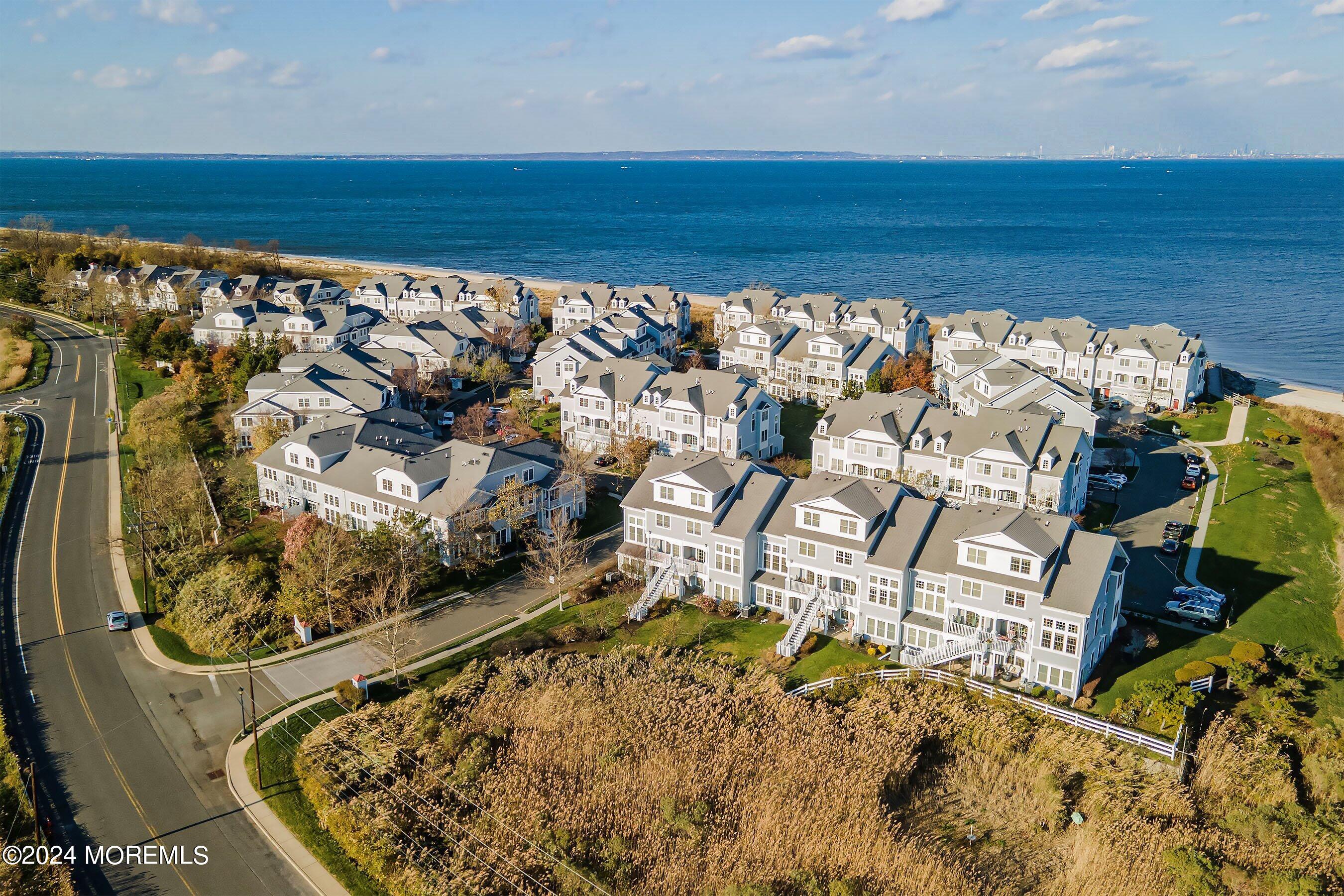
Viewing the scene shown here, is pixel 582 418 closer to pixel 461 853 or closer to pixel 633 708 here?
pixel 633 708

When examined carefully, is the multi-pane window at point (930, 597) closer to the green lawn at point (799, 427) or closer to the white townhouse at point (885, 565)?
the white townhouse at point (885, 565)

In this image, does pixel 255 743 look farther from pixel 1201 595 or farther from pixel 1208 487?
pixel 1208 487

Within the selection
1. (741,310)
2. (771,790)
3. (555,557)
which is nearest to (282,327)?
(741,310)

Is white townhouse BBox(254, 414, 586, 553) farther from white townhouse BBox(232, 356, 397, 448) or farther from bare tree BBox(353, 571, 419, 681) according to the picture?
white townhouse BBox(232, 356, 397, 448)

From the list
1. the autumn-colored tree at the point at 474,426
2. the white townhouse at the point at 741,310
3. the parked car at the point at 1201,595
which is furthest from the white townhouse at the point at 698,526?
the white townhouse at the point at 741,310

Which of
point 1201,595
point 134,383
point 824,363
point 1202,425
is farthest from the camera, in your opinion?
point 134,383

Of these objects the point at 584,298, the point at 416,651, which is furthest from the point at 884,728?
the point at 584,298

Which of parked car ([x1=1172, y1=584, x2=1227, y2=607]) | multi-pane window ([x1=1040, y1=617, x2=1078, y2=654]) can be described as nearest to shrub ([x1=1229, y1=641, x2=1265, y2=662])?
parked car ([x1=1172, y1=584, x2=1227, y2=607])
